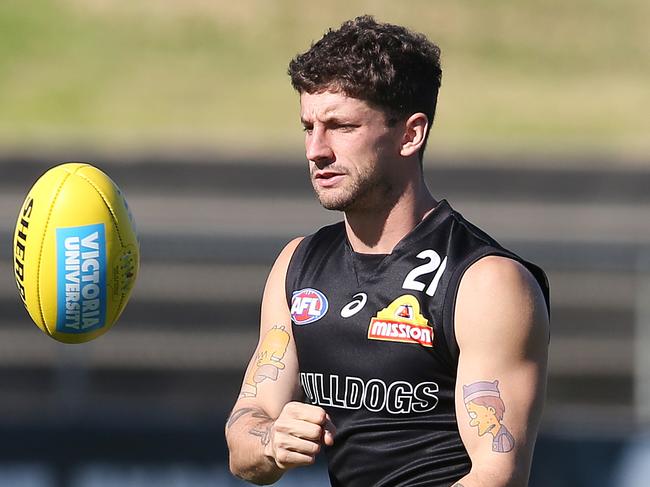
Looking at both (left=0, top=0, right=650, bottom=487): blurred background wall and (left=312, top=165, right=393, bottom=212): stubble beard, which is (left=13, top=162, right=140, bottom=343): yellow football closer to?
(left=312, top=165, right=393, bottom=212): stubble beard

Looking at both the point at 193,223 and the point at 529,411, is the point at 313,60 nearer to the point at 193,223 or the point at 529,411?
the point at 529,411

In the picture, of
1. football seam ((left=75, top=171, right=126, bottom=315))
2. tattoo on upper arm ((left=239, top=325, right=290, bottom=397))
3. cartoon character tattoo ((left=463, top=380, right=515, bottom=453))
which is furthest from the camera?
football seam ((left=75, top=171, right=126, bottom=315))

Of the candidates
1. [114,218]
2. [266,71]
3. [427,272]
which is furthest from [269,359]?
[266,71]

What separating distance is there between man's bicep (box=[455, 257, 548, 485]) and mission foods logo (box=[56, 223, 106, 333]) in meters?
1.49

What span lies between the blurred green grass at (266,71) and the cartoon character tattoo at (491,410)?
58.3 ft

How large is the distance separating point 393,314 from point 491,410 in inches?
17.8

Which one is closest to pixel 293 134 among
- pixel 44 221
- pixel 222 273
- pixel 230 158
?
pixel 230 158

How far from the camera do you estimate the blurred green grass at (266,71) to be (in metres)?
22.6

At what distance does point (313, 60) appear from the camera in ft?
13.4

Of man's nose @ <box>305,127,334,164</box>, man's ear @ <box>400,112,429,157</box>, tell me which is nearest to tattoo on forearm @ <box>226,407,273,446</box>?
man's nose @ <box>305,127,334,164</box>

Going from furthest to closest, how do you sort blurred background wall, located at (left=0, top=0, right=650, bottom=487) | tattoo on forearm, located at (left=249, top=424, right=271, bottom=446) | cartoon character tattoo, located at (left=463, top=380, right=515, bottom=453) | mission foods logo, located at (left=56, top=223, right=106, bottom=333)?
blurred background wall, located at (left=0, top=0, right=650, bottom=487)
mission foods logo, located at (left=56, top=223, right=106, bottom=333)
tattoo on forearm, located at (left=249, top=424, right=271, bottom=446)
cartoon character tattoo, located at (left=463, top=380, right=515, bottom=453)

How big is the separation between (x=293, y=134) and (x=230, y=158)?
2.13 metres

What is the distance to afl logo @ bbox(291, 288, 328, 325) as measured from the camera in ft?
13.9

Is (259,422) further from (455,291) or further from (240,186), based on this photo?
(240,186)
